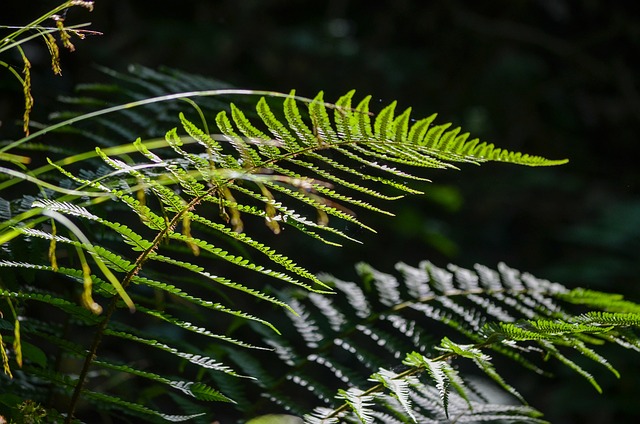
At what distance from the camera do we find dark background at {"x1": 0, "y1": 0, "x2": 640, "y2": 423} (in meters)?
3.06

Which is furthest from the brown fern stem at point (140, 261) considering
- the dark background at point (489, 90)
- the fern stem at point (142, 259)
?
the dark background at point (489, 90)

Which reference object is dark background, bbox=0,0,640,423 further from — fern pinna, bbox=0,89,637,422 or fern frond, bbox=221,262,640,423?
fern pinna, bbox=0,89,637,422

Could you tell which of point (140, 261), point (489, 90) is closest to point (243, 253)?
point (140, 261)

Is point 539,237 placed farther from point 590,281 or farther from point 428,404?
point 428,404

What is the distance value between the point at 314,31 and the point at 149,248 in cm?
296

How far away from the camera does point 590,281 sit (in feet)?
9.62

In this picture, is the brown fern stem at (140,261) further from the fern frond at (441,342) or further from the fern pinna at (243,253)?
the fern frond at (441,342)

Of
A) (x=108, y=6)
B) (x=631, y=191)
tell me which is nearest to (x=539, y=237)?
(x=631, y=191)

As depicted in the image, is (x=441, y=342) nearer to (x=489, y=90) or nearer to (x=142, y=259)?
(x=142, y=259)

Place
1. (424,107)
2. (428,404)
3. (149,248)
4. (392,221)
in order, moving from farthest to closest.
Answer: (424,107) → (392,221) → (428,404) → (149,248)

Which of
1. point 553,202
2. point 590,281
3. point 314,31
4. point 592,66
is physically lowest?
point 590,281

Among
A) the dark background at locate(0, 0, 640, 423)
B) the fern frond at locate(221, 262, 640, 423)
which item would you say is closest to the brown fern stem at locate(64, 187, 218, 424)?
the fern frond at locate(221, 262, 640, 423)

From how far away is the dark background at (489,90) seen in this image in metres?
3.06

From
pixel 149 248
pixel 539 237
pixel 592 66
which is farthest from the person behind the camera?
pixel 539 237
